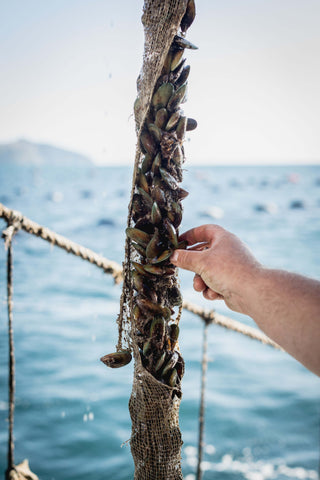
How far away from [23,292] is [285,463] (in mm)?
8718

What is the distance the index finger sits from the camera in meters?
1.08

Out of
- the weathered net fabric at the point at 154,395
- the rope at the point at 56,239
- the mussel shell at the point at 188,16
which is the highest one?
the mussel shell at the point at 188,16

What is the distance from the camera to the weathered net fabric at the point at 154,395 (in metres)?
0.96

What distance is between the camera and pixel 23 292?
1170cm

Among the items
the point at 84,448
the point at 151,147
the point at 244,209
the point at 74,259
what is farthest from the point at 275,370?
the point at 244,209

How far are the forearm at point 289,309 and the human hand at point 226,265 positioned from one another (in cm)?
2

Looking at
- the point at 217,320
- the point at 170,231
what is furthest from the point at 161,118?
the point at 217,320

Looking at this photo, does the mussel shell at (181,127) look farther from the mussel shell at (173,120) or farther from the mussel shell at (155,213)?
the mussel shell at (155,213)

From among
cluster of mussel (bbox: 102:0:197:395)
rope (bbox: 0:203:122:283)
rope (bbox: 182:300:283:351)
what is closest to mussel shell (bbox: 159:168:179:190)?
cluster of mussel (bbox: 102:0:197:395)

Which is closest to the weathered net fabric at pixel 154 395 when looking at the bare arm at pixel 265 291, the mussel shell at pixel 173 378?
the mussel shell at pixel 173 378

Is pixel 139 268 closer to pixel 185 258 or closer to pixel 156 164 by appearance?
pixel 185 258

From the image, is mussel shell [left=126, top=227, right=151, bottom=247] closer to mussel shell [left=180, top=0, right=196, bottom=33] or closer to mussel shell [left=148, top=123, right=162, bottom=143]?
mussel shell [left=148, top=123, right=162, bottom=143]

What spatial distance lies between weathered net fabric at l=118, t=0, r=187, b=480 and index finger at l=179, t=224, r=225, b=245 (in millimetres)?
206

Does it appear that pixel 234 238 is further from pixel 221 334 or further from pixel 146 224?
pixel 221 334
